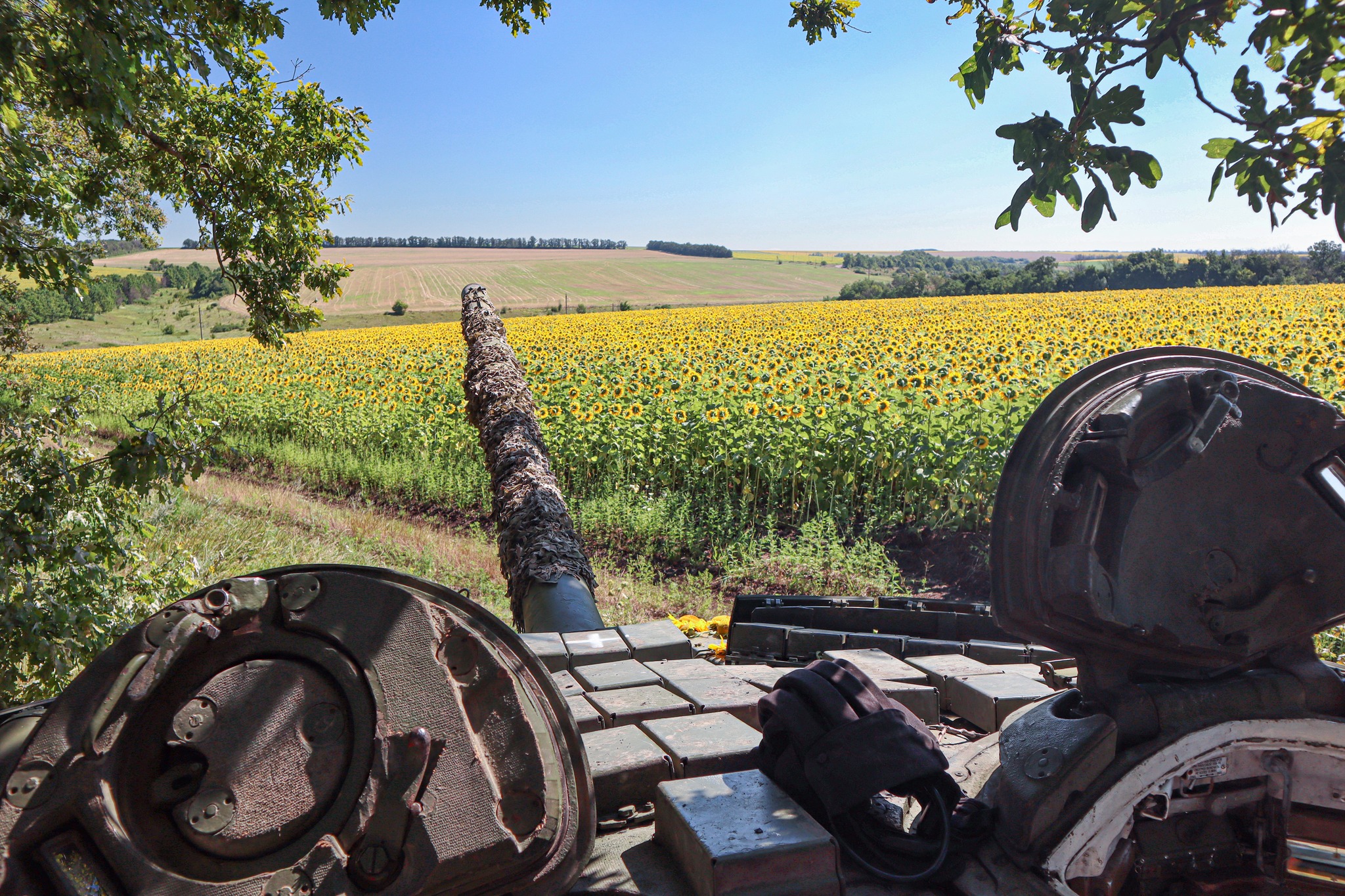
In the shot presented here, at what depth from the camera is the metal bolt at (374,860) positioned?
4.58 feet

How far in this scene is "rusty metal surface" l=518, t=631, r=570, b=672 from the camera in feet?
10.3

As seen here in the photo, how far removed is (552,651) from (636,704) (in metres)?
0.71

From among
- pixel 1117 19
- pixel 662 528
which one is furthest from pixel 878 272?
pixel 1117 19

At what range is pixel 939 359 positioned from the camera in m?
10.6

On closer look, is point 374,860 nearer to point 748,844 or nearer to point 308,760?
point 308,760

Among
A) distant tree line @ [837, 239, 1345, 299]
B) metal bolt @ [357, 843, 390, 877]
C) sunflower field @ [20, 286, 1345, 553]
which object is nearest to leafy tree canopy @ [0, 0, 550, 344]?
sunflower field @ [20, 286, 1345, 553]

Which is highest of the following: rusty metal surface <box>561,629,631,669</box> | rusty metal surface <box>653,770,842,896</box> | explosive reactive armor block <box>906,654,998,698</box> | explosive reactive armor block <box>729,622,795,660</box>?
rusty metal surface <box>653,770,842,896</box>

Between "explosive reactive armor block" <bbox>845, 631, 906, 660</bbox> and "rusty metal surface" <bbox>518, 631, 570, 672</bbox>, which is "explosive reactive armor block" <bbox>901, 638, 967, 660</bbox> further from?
"rusty metal surface" <bbox>518, 631, 570, 672</bbox>

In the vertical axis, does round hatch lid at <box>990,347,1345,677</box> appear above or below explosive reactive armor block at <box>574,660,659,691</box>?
above

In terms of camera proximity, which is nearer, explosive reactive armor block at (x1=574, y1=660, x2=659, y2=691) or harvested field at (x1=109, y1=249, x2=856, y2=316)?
explosive reactive armor block at (x1=574, y1=660, x2=659, y2=691)

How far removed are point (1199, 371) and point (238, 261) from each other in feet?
15.4

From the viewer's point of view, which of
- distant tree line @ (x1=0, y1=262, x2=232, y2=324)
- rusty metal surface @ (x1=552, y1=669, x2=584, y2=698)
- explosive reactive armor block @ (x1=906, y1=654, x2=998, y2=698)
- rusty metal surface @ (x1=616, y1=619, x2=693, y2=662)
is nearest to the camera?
rusty metal surface @ (x1=552, y1=669, x2=584, y2=698)

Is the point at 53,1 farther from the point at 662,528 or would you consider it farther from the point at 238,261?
the point at 662,528

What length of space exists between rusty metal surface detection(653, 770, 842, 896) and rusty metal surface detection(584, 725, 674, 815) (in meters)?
0.28
